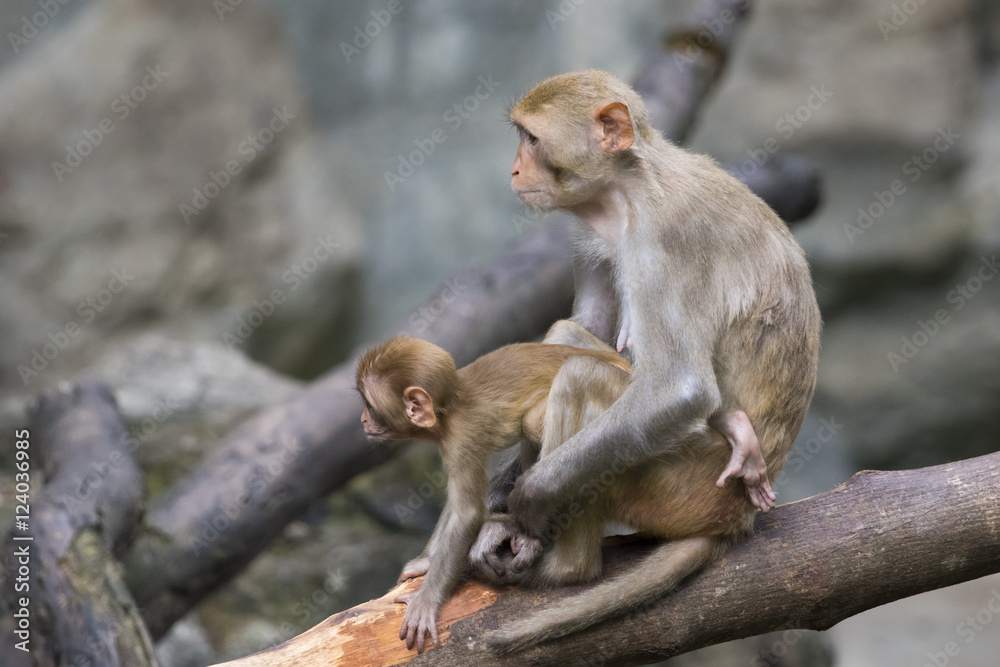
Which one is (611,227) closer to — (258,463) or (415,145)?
(258,463)

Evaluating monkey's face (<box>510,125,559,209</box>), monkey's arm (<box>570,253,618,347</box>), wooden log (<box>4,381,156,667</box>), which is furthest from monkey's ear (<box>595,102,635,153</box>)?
wooden log (<box>4,381,156,667</box>)

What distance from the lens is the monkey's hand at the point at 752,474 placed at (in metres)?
3.60

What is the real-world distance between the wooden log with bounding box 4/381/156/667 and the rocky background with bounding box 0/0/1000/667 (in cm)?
301

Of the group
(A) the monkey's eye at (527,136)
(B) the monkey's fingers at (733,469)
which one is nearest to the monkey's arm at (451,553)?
(B) the monkey's fingers at (733,469)

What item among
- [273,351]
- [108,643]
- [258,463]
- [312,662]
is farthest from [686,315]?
[273,351]

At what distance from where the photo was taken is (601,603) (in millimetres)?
3564

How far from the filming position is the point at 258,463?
6.36 m

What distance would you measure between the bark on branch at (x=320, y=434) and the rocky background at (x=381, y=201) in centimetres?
216

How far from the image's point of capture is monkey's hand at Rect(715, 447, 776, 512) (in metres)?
3.60

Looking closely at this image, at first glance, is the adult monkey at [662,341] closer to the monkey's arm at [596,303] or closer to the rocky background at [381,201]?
the monkey's arm at [596,303]

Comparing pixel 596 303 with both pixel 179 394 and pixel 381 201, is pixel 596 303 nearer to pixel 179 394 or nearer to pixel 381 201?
pixel 179 394

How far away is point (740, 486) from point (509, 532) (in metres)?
1.00

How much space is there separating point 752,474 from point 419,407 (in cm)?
141

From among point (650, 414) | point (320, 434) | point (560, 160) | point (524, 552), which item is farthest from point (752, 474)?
point (320, 434)
